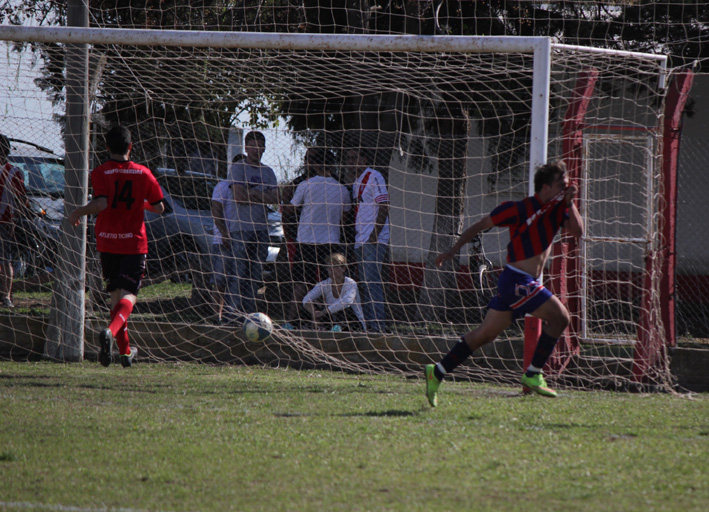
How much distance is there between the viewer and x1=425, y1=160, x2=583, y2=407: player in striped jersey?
5.73 meters

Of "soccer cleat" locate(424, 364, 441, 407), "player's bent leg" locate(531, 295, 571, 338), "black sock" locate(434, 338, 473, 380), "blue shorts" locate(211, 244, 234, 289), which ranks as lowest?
"soccer cleat" locate(424, 364, 441, 407)

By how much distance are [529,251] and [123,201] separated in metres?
3.35

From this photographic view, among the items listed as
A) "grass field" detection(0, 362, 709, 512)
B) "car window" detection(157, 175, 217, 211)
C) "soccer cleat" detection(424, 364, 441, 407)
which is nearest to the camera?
"grass field" detection(0, 362, 709, 512)

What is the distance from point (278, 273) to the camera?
32.3 feet

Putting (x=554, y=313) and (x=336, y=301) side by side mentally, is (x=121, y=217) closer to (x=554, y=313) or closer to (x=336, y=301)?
(x=336, y=301)

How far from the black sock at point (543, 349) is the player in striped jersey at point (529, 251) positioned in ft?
0.18

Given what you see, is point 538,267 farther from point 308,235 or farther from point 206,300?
point 206,300

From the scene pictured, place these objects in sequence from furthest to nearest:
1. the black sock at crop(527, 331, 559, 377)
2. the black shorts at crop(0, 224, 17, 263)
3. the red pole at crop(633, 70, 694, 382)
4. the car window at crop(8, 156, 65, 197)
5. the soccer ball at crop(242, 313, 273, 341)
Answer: the black shorts at crop(0, 224, 17, 263), the car window at crop(8, 156, 65, 197), the soccer ball at crop(242, 313, 273, 341), the red pole at crop(633, 70, 694, 382), the black sock at crop(527, 331, 559, 377)

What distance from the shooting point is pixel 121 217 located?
22.2 ft

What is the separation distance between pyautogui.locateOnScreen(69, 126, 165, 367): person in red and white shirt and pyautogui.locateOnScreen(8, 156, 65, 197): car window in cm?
283

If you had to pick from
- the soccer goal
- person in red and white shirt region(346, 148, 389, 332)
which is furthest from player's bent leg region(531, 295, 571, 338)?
person in red and white shirt region(346, 148, 389, 332)

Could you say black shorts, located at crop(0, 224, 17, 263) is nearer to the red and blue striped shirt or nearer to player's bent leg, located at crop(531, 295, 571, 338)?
the red and blue striped shirt

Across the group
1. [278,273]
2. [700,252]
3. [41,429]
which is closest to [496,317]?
[41,429]

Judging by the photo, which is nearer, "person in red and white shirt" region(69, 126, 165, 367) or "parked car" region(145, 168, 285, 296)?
"person in red and white shirt" region(69, 126, 165, 367)
